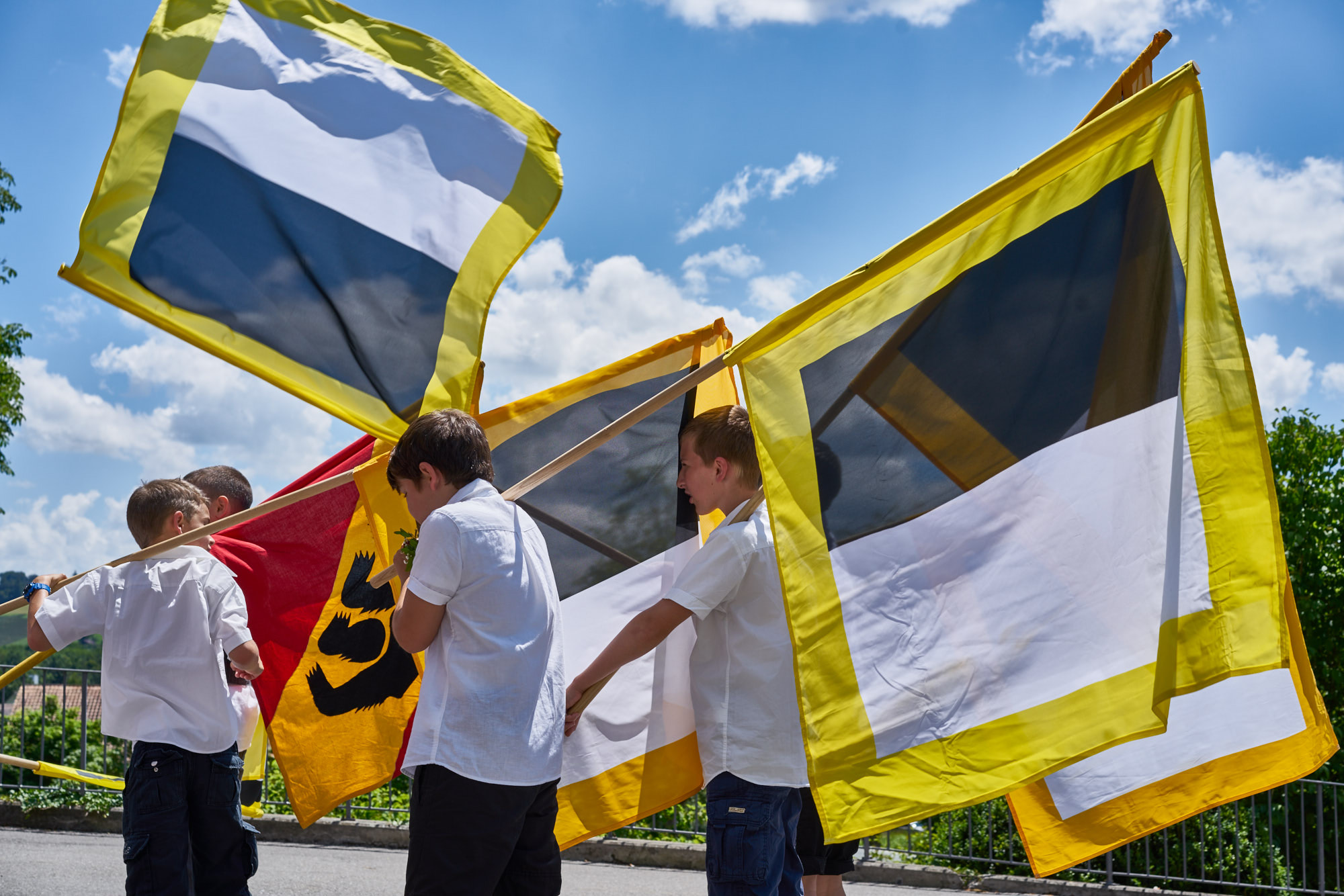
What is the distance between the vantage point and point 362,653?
13.5 ft

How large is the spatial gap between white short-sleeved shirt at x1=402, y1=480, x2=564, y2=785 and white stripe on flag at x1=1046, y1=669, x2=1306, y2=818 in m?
1.66

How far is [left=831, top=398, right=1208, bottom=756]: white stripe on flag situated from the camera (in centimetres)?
269

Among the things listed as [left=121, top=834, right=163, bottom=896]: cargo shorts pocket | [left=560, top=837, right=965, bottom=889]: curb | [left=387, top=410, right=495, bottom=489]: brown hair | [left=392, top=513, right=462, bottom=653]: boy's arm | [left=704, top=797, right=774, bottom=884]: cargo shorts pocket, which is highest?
[left=387, top=410, right=495, bottom=489]: brown hair

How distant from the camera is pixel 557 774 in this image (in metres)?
2.79

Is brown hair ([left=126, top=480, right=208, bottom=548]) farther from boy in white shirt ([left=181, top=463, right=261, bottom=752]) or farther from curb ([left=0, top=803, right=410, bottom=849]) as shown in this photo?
curb ([left=0, top=803, right=410, bottom=849])

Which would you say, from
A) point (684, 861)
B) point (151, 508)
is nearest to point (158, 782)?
point (151, 508)

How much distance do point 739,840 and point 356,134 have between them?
8.68ft

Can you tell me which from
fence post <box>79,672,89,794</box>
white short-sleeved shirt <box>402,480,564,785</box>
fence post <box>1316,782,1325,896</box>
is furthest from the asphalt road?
white short-sleeved shirt <box>402,480,564,785</box>

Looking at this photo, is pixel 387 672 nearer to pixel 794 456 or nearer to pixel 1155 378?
pixel 794 456

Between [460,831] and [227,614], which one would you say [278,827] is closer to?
[227,614]

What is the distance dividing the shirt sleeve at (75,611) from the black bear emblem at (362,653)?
811 millimetres

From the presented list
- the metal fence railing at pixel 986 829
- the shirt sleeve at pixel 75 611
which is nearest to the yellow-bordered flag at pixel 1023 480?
the shirt sleeve at pixel 75 611

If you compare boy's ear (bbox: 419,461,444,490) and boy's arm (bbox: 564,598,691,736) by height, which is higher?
boy's ear (bbox: 419,461,444,490)

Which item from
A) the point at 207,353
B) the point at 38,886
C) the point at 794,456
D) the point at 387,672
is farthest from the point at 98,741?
the point at 794,456
